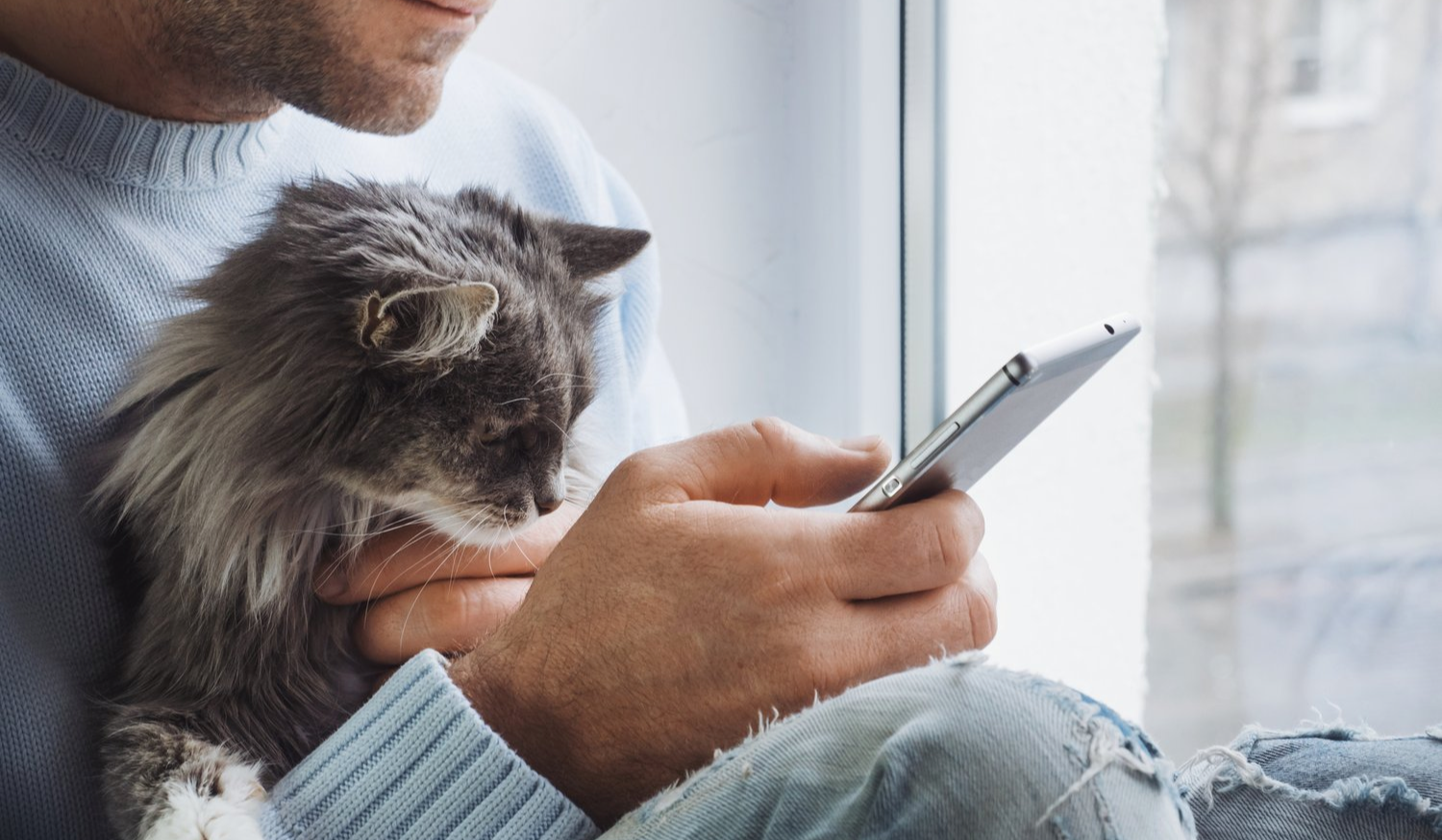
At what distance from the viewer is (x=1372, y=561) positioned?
1.49 metres

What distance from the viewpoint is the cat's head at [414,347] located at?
1.04 m

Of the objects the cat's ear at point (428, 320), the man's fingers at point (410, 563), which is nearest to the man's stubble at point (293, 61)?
the cat's ear at point (428, 320)

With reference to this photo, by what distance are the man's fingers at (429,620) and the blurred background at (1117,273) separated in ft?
3.18

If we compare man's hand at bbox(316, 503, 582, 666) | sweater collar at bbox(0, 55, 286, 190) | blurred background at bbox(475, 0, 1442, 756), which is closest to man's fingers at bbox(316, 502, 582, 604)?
man's hand at bbox(316, 503, 582, 666)

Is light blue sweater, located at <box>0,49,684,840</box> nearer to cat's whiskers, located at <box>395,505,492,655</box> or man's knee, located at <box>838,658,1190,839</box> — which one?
Result: cat's whiskers, located at <box>395,505,492,655</box>

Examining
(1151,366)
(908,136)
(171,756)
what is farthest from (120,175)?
(1151,366)

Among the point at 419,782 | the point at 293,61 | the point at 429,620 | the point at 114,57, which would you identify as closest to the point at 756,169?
the point at 293,61

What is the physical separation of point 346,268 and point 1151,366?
1.25 metres

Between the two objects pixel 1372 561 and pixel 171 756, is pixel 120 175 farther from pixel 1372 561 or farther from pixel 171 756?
pixel 1372 561

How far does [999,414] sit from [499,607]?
59 centimetres

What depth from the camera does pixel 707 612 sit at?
0.99m

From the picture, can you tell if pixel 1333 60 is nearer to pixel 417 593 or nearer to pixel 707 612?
pixel 707 612

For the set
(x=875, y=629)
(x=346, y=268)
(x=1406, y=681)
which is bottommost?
(x=1406, y=681)

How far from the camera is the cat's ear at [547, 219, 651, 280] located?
1.27 metres
